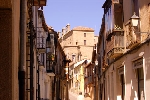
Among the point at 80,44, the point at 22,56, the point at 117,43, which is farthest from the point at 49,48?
the point at 80,44

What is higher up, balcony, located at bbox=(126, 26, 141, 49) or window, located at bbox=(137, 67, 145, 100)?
balcony, located at bbox=(126, 26, 141, 49)

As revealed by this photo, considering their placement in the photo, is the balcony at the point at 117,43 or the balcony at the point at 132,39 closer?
the balcony at the point at 132,39

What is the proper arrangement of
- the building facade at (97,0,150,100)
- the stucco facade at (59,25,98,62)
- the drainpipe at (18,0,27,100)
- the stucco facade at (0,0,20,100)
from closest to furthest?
the stucco facade at (0,0,20,100) < the drainpipe at (18,0,27,100) < the building facade at (97,0,150,100) < the stucco facade at (59,25,98,62)

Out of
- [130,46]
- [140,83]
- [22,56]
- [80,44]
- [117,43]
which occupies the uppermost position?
[80,44]

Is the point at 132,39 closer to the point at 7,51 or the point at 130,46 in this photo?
the point at 130,46

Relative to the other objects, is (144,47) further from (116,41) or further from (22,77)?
(22,77)

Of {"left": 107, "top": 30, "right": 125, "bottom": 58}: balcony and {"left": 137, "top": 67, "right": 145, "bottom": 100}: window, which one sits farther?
{"left": 107, "top": 30, "right": 125, "bottom": 58}: balcony

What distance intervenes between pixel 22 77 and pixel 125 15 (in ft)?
31.5

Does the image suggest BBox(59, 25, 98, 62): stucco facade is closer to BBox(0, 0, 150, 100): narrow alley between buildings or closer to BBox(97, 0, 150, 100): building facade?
BBox(0, 0, 150, 100): narrow alley between buildings

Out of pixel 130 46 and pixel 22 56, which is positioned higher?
pixel 130 46

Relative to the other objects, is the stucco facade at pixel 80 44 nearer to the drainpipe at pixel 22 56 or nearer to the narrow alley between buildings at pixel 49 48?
the narrow alley between buildings at pixel 49 48

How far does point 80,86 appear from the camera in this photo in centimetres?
6712

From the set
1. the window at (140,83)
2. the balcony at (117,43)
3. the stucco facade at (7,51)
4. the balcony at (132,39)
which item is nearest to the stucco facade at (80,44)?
the balcony at (117,43)

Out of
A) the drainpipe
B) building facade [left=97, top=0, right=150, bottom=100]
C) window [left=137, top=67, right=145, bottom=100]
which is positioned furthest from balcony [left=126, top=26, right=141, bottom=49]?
the drainpipe
